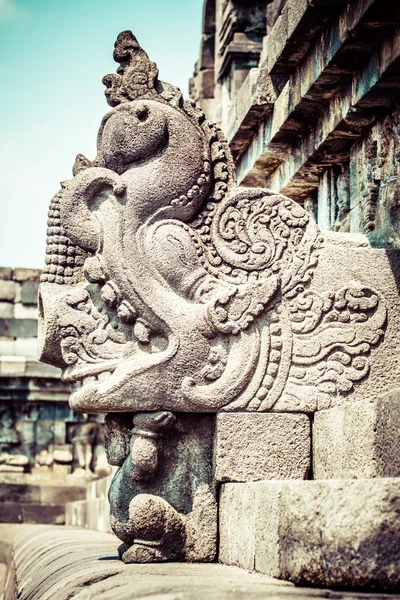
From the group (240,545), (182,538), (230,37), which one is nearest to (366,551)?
(240,545)

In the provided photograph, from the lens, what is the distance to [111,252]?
443 cm

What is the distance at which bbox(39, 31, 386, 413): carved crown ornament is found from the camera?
432 cm

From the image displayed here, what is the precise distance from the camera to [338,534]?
2.73 metres

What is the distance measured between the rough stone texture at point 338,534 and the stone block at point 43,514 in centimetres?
897

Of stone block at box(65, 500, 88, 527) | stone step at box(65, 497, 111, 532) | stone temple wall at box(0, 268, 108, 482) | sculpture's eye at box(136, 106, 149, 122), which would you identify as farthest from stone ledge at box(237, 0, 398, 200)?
stone temple wall at box(0, 268, 108, 482)

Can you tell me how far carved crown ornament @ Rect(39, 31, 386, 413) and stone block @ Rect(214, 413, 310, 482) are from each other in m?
0.06


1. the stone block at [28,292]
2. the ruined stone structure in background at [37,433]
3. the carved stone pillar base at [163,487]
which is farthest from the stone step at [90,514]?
the carved stone pillar base at [163,487]

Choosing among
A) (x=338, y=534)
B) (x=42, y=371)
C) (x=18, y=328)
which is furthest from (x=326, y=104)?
(x=18, y=328)

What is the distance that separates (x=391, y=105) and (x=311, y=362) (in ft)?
4.30

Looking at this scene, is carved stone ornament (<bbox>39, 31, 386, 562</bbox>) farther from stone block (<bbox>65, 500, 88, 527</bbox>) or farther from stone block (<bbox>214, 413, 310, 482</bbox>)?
stone block (<bbox>65, 500, 88, 527</bbox>)

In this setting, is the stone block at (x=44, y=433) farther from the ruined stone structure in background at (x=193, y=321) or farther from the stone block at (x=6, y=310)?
the ruined stone structure in background at (x=193, y=321)

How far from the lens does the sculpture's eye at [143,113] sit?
4.54 meters

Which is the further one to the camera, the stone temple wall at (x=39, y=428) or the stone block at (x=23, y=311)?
the stone block at (x=23, y=311)

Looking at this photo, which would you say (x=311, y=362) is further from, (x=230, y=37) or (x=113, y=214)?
(x=230, y=37)
